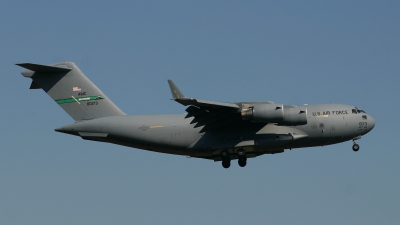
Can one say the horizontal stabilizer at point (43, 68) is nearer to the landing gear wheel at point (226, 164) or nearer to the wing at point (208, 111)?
the wing at point (208, 111)

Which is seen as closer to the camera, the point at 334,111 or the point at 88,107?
the point at 334,111

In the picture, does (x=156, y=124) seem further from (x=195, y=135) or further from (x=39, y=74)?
(x=39, y=74)

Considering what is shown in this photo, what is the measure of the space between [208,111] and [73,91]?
5415 millimetres

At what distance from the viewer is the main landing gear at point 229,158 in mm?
22469

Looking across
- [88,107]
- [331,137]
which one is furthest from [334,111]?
[88,107]

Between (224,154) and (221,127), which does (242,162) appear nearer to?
(224,154)

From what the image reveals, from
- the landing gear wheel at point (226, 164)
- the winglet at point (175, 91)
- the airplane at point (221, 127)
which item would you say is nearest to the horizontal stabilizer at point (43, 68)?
the airplane at point (221, 127)

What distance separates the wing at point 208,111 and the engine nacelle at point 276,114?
1.67 feet

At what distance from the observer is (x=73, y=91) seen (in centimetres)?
2397

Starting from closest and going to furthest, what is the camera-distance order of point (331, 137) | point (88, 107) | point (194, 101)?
point (194, 101)
point (331, 137)
point (88, 107)

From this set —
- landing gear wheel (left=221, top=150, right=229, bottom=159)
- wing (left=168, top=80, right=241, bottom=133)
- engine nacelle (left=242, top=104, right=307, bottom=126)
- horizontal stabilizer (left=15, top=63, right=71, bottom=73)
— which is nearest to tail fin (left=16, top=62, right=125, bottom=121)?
horizontal stabilizer (left=15, top=63, right=71, bottom=73)

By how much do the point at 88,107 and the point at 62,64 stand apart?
6.54 ft

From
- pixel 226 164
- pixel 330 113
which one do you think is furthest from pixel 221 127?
pixel 330 113

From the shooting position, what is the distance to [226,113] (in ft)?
71.4
